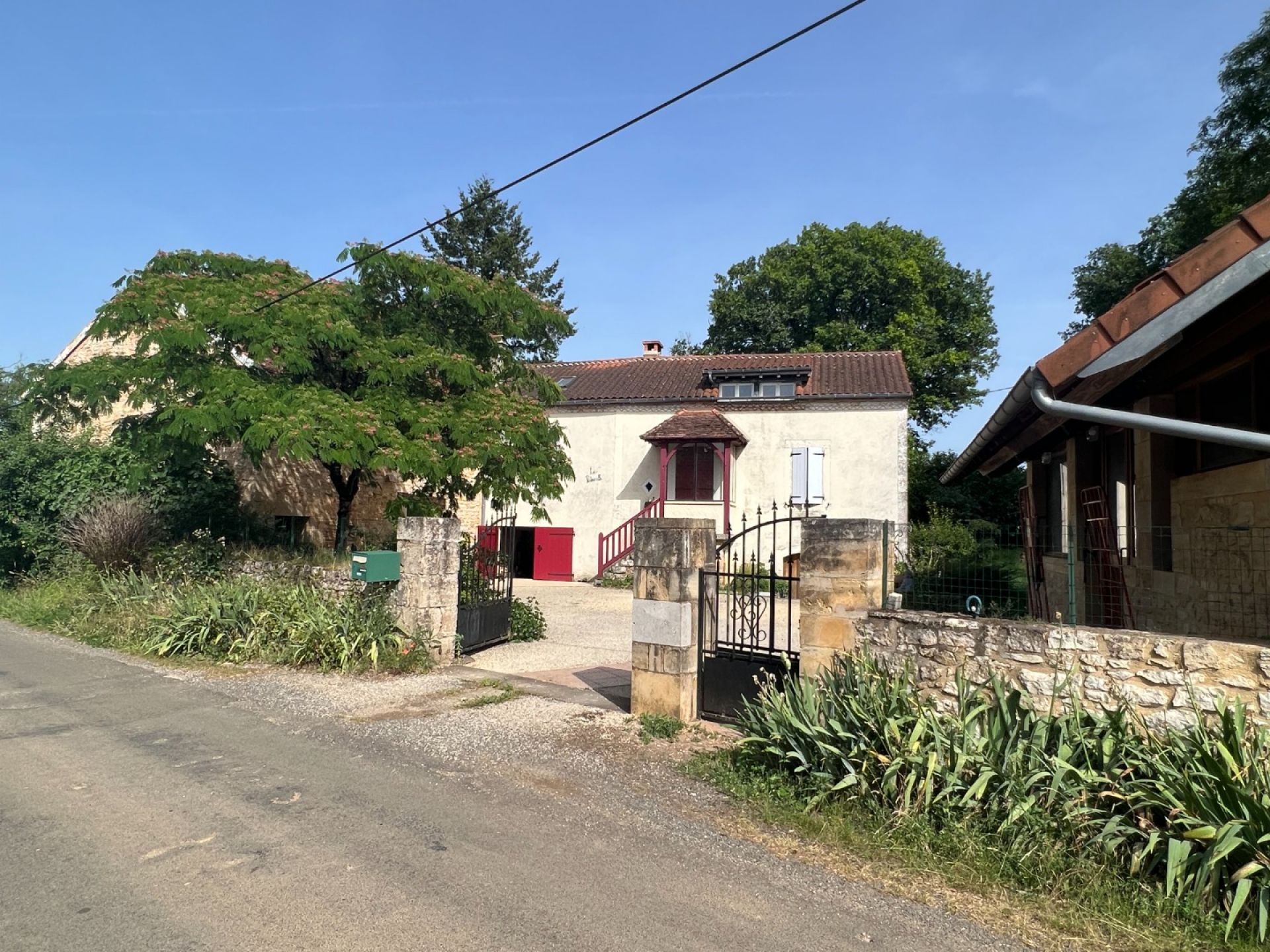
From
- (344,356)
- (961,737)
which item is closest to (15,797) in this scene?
(961,737)

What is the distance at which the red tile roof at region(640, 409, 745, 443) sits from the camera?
22016mm

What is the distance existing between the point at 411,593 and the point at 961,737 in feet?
22.1

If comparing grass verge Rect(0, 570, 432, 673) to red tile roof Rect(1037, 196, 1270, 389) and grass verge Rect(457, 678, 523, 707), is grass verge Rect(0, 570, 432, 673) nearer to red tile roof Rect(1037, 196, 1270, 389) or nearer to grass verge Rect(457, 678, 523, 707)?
grass verge Rect(457, 678, 523, 707)

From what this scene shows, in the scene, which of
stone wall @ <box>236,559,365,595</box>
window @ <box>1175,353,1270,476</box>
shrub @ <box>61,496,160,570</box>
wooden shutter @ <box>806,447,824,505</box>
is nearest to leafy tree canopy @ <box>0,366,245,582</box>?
shrub @ <box>61,496,160,570</box>

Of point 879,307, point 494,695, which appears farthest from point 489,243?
point 494,695

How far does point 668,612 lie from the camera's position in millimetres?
7016

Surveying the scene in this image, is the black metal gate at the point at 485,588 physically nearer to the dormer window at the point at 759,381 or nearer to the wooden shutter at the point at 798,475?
the wooden shutter at the point at 798,475

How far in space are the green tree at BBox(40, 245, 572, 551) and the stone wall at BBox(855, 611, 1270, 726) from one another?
7.33 m

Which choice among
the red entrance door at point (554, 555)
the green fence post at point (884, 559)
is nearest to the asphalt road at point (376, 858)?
the green fence post at point (884, 559)

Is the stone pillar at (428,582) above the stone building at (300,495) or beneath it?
beneath

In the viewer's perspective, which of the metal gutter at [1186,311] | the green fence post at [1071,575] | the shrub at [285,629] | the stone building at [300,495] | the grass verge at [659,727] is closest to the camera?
the metal gutter at [1186,311]

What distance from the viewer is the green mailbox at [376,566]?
30.8ft

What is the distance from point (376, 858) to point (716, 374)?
2033 centimetres

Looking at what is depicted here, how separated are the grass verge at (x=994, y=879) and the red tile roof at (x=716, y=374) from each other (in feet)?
59.5
